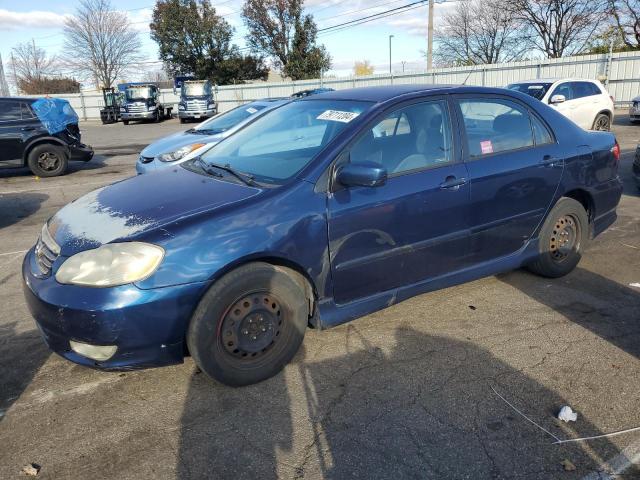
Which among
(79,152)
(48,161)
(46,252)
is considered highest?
(46,252)

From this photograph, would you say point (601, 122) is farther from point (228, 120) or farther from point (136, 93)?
point (136, 93)

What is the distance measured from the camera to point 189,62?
41438mm

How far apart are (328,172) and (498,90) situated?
1842 millimetres

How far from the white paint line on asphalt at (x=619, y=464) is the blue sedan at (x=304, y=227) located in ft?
5.03

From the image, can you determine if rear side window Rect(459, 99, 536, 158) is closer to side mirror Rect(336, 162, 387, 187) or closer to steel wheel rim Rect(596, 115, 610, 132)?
side mirror Rect(336, 162, 387, 187)

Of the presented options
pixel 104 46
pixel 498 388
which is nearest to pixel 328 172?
pixel 498 388

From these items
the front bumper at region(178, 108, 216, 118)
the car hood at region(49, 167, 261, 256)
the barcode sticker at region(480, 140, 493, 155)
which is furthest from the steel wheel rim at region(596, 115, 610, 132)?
the front bumper at region(178, 108, 216, 118)

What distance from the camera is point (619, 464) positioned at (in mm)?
2457

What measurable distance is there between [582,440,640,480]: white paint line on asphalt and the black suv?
39.1ft

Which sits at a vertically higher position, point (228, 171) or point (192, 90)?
point (192, 90)

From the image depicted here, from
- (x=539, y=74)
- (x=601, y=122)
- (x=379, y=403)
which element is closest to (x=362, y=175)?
(x=379, y=403)

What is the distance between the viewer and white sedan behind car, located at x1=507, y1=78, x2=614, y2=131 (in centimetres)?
1342

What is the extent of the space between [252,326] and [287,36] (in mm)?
42301

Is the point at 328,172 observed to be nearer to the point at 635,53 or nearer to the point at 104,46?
the point at 635,53
